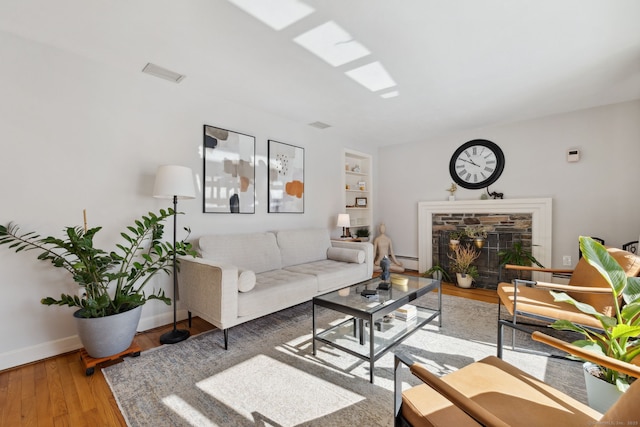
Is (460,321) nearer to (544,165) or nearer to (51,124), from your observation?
(544,165)

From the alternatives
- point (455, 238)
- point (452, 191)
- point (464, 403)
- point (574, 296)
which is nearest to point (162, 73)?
point (464, 403)

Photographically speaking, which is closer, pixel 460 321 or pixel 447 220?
pixel 460 321

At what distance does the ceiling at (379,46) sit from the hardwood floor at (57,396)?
7.86ft

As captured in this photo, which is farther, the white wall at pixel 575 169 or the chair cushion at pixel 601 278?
the white wall at pixel 575 169

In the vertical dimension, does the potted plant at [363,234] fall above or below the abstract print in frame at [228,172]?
below

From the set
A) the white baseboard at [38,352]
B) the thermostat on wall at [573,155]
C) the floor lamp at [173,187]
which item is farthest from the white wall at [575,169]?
the white baseboard at [38,352]

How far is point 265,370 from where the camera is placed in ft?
6.30

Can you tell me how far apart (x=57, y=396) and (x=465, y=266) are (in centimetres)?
447

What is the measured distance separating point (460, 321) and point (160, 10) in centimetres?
349

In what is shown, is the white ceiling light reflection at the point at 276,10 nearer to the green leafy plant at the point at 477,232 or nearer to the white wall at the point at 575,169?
the white wall at the point at 575,169

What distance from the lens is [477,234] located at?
4.30 meters

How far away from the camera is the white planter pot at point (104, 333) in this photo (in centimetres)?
189

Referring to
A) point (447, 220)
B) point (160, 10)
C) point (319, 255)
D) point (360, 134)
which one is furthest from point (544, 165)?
point (160, 10)

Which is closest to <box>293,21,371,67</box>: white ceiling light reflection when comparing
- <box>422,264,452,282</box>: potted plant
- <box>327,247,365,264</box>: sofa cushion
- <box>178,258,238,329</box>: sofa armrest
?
<box>178,258,238,329</box>: sofa armrest
